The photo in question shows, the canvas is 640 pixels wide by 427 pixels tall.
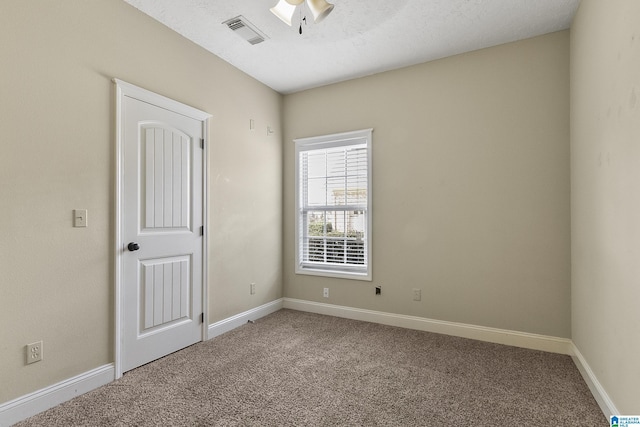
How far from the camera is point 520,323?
300 cm

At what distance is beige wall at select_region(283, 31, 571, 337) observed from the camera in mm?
2893

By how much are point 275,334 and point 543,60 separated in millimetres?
3631

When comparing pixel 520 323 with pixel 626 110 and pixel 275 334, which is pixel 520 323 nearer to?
pixel 626 110

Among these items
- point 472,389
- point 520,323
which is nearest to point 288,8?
point 472,389

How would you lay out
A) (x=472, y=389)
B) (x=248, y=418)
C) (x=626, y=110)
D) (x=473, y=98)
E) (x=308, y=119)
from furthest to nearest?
(x=308, y=119)
(x=473, y=98)
(x=472, y=389)
(x=248, y=418)
(x=626, y=110)

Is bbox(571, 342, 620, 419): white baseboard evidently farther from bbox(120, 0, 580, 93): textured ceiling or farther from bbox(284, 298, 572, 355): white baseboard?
bbox(120, 0, 580, 93): textured ceiling

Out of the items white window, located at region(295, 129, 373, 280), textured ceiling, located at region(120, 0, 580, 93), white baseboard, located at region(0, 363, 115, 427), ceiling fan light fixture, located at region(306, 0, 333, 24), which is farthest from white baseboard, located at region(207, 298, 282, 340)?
ceiling fan light fixture, located at region(306, 0, 333, 24)

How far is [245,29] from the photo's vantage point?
9.26ft

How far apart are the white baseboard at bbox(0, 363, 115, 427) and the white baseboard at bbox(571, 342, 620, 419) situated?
10.7ft

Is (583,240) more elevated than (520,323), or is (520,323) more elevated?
(583,240)

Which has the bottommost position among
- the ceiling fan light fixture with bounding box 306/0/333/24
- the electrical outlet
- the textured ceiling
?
the electrical outlet

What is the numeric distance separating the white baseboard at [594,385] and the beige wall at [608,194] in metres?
0.05

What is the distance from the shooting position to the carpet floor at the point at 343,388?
1938 millimetres

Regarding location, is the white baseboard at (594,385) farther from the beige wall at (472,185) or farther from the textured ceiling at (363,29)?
the textured ceiling at (363,29)
